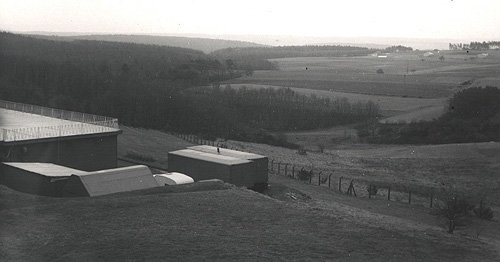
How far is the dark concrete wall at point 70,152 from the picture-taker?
19.2 metres

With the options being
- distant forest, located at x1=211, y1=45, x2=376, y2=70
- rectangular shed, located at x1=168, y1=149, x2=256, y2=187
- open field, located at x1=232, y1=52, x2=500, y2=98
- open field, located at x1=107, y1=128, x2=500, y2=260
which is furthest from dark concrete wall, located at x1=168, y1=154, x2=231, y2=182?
distant forest, located at x1=211, y1=45, x2=376, y2=70

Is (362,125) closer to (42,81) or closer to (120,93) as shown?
(120,93)

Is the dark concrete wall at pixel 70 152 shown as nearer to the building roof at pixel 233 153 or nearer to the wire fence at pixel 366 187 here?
the building roof at pixel 233 153

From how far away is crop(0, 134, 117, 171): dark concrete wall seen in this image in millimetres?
19203

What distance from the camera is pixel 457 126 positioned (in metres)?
46.2

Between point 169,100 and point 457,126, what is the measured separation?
934 inches

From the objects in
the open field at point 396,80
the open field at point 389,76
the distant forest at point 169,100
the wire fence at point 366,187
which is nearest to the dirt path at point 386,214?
the wire fence at point 366,187

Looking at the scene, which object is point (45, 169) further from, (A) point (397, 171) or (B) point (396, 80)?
(B) point (396, 80)

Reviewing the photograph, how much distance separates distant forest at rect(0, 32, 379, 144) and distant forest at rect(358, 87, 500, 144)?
7.31 metres

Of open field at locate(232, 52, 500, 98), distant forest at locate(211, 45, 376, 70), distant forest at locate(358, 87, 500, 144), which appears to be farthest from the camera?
distant forest at locate(211, 45, 376, 70)

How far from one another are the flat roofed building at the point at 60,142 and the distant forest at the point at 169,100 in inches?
837

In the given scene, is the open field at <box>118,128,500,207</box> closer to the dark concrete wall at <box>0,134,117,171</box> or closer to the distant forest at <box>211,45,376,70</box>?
the dark concrete wall at <box>0,134,117,171</box>

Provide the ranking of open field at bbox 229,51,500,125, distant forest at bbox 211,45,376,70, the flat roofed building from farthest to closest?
distant forest at bbox 211,45,376,70, open field at bbox 229,51,500,125, the flat roofed building

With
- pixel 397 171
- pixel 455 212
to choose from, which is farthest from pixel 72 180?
pixel 397 171
